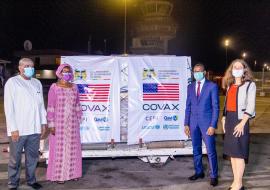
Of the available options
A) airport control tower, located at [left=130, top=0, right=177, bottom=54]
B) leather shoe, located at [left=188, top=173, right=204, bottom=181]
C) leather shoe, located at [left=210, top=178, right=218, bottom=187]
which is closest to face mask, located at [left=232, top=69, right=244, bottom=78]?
leather shoe, located at [left=210, top=178, right=218, bottom=187]

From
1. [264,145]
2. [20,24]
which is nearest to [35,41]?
[20,24]

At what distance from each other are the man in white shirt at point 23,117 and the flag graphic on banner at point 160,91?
6.20 ft

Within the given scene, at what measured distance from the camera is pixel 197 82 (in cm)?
630

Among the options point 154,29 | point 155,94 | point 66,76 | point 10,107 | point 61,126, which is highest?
point 154,29

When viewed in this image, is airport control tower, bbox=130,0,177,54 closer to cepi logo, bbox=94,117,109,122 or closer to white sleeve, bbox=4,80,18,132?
cepi logo, bbox=94,117,109,122

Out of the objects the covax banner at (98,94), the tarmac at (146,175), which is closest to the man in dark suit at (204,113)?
the tarmac at (146,175)

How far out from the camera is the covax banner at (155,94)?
6.93 meters

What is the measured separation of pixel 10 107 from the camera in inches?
218

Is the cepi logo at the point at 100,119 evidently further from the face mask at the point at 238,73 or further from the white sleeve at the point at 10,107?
the face mask at the point at 238,73

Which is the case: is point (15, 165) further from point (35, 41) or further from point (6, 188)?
point (35, 41)

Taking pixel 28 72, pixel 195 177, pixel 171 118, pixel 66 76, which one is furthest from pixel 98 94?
pixel 195 177

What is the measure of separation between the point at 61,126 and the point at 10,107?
891 millimetres

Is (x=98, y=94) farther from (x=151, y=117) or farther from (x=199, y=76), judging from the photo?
(x=199, y=76)

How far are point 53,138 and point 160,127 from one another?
1.90m
